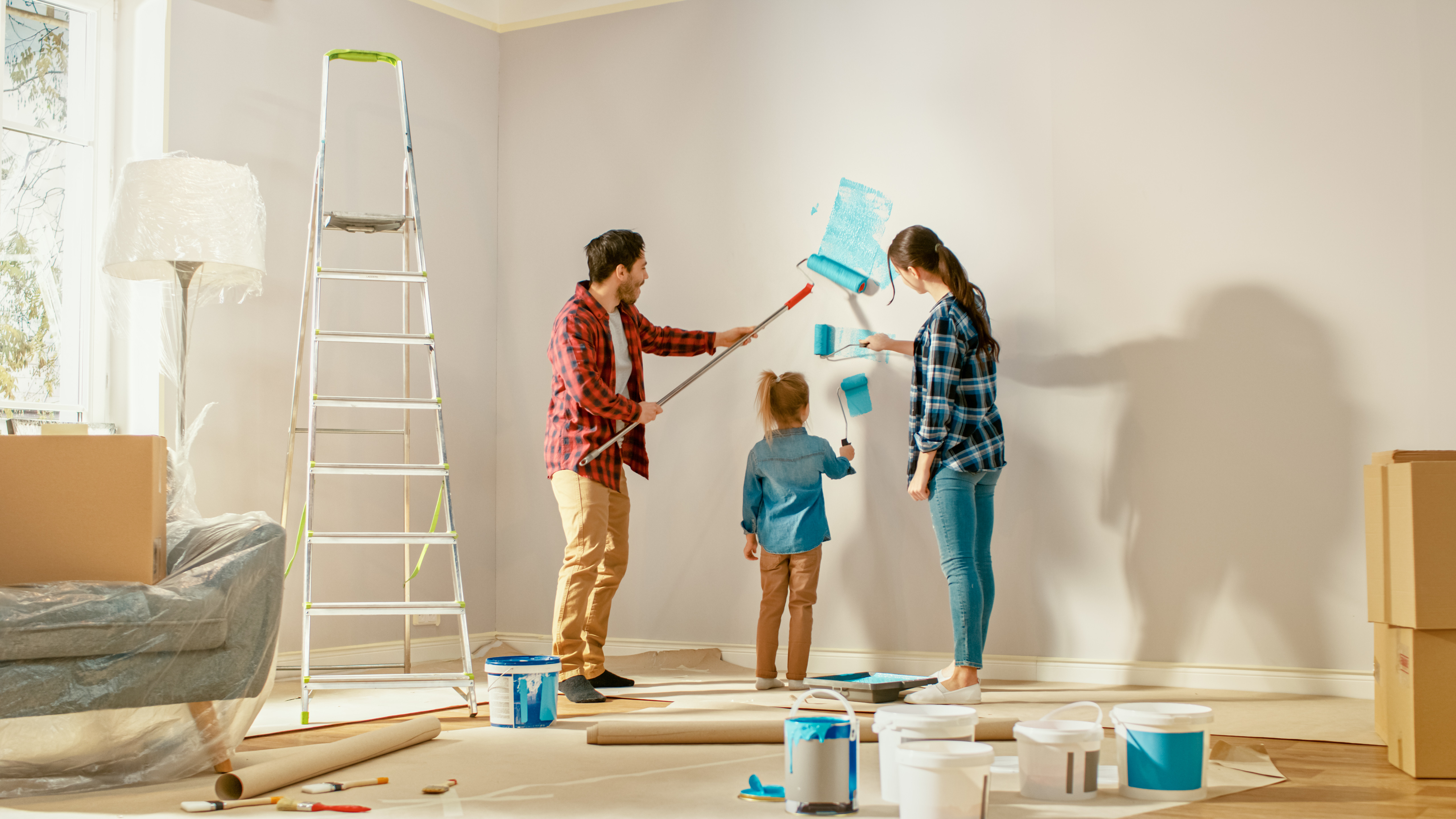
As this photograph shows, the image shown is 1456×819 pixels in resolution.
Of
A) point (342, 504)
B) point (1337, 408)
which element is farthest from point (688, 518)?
point (1337, 408)

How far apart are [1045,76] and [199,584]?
2925 mm

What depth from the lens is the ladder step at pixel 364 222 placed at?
11.7ft

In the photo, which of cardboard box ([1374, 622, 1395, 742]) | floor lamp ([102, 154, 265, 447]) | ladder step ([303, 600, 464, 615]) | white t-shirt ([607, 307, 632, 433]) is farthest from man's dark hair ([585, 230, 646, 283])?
cardboard box ([1374, 622, 1395, 742])

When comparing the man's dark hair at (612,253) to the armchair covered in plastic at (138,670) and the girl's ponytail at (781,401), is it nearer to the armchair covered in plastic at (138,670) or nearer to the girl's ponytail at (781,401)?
the girl's ponytail at (781,401)

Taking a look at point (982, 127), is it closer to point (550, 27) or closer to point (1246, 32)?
point (1246, 32)

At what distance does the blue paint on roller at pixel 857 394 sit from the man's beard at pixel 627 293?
0.78 metres

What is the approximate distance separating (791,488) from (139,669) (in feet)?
6.34

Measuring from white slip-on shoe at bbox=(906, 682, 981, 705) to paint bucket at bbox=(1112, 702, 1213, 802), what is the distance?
110cm

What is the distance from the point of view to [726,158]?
14.1ft

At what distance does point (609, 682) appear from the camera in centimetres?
361

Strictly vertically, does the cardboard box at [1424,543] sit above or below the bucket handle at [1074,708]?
above

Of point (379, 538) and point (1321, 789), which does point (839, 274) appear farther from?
point (1321, 789)

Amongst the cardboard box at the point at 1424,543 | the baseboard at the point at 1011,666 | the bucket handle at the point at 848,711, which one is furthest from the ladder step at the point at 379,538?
the cardboard box at the point at 1424,543

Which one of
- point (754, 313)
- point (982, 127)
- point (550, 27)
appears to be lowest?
point (754, 313)
